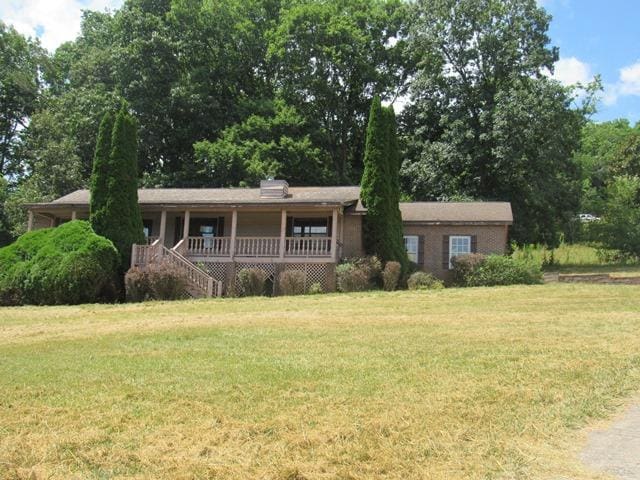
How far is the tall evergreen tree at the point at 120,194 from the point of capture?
20562mm

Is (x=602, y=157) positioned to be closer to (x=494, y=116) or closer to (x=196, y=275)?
(x=494, y=116)

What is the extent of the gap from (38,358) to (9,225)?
103 ft

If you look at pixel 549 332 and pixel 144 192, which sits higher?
pixel 144 192

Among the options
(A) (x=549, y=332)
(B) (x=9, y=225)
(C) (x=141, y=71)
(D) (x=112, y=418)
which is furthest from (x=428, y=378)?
(B) (x=9, y=225)

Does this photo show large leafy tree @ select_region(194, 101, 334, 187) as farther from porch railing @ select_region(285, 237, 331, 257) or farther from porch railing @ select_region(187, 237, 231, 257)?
porch railing @ select_region(285, 237, 331, 257)

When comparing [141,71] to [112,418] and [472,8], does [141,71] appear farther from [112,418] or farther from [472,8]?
[112,418]

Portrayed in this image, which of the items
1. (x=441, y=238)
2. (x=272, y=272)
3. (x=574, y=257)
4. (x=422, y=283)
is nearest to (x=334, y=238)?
(x=272, y=272)

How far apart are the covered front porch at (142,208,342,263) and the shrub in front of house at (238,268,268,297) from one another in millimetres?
1485

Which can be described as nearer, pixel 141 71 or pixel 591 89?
pixel 591 89

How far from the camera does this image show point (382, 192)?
22.5 m

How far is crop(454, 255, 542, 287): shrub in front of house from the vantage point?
68.5 ft

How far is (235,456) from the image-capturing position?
15.3 ft

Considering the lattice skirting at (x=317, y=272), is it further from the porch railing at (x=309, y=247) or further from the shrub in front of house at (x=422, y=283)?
the shrub in front of house at (x=422, y=283)

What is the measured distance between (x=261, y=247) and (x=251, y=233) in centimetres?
274
